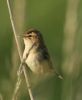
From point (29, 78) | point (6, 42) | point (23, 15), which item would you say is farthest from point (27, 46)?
point (6, 42)

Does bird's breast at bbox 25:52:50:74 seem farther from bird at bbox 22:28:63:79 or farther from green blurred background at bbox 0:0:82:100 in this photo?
green blurred background at bbox 0:0:82:100

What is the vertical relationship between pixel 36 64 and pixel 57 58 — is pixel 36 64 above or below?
above

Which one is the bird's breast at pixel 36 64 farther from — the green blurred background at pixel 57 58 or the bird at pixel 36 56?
the green blurred background at pixel 57 58

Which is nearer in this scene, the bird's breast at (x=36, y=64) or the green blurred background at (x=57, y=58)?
the green blurred background at (x=57, y=58)

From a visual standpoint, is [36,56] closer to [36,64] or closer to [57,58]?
[36,64]

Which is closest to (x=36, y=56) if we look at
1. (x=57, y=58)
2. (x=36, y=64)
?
(x=36, y=64)

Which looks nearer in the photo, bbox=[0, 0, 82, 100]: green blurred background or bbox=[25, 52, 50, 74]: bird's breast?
bbox=[0, 0, 82, 100]: green blurred background

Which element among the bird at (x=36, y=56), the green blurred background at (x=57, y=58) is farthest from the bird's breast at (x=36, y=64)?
the green blurred background at (x=57, y=58)

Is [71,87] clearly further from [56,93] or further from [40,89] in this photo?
[56,93]

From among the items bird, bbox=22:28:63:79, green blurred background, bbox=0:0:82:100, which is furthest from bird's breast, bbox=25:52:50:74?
green blurred background, bbox=0:0:82:100
